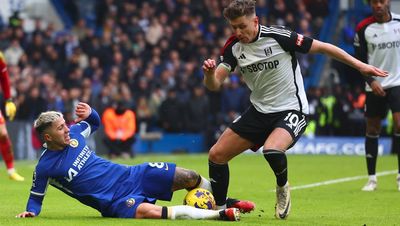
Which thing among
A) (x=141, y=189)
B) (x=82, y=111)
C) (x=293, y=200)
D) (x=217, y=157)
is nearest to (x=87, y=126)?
(x=82, y=111)

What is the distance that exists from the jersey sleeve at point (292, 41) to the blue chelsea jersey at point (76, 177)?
1993 millimetres

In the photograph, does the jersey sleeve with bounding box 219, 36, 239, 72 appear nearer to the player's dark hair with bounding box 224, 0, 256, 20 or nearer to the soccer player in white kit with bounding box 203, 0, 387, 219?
the soccer player in white kit with bounding box 203, 0, 387, 219

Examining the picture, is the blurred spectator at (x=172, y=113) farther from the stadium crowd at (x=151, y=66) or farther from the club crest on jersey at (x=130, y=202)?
the club crest on jersey at (x=130, y=202)

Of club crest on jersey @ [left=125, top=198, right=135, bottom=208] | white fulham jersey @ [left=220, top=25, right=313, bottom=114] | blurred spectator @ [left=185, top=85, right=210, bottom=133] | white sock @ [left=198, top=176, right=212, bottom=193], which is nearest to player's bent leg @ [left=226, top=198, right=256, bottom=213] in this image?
white sock @ [left=198, top=176, right=212, bottom=193]

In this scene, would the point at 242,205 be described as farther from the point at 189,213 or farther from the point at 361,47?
the point at 361,47

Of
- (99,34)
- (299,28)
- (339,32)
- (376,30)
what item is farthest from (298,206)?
(99,34)

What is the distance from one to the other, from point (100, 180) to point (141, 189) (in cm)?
41

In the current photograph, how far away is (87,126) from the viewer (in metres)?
10.1

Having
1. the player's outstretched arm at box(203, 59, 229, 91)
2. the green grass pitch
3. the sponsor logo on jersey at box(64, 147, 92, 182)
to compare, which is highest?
the player's outstretched arm at box(203, 59, 229, 91)

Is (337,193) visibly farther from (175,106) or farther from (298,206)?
(175,106)

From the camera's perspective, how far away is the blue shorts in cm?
952

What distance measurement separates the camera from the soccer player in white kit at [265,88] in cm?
970

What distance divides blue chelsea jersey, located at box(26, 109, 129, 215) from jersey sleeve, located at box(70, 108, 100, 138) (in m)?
0.29

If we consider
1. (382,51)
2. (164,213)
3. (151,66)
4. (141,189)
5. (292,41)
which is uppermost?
(292,41)
